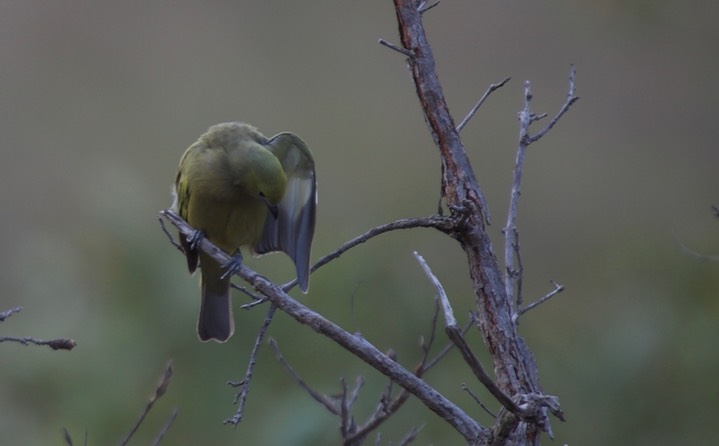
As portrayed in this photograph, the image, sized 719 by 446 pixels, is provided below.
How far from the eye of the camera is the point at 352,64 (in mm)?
13859

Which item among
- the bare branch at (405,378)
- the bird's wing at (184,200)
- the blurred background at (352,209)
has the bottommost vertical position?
the blurred background at (352,209)

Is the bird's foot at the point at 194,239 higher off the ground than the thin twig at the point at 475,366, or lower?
lower

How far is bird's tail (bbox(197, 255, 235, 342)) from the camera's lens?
450 cm

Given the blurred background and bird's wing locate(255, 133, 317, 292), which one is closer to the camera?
bird's wing locate(255, 133, 317, 292)

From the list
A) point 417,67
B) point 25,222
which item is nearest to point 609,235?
point 25,222

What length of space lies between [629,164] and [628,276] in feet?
16.2

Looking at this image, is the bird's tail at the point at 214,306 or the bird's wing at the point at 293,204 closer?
the bird's wing at the point at 293,204

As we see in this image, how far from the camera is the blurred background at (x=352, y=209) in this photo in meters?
7.01

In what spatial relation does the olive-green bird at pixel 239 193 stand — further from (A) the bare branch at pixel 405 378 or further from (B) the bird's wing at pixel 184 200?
(A) the bare branch at pixel 405 378

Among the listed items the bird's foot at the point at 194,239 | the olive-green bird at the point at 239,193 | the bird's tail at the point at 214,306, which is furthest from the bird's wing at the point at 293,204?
the bird's tail at the point at 214,306

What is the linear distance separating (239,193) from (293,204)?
0.31 metres

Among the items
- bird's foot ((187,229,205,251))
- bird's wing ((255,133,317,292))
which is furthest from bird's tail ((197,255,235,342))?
bird's wing ((255,133,317,292))

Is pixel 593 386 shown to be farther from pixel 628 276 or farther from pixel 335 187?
pixel 335 187

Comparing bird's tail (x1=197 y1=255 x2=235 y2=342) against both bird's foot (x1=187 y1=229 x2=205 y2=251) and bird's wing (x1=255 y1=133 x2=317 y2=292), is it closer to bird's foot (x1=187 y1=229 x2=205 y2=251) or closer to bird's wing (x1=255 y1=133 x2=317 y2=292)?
bird's foot (x1=187 y1=229 x2=205 y2=251)
